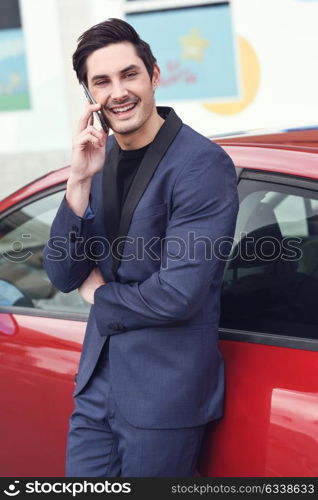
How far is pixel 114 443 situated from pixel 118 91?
0.96 metres

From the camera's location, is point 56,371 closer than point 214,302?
No

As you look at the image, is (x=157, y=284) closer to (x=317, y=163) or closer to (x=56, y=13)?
(x=317, y=163)

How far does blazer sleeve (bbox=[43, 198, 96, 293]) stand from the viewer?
2.14 m

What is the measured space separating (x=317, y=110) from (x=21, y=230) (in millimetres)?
5700

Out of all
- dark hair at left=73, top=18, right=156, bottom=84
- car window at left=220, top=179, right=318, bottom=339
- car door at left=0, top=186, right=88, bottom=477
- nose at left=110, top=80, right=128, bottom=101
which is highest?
dark hair at left=73, top=18, right=156, bottom=84

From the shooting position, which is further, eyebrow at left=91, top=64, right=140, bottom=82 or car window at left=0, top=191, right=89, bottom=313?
car window at left=0, top=191, right=89, bottom=313

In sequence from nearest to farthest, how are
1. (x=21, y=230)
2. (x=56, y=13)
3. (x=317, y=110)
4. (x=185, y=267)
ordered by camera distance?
1. (x=185, y=267)
2. (x=21, y=230)
3. (x=317, y=110)
4. (x=56, y=13)

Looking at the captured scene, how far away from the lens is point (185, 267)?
1961 mm

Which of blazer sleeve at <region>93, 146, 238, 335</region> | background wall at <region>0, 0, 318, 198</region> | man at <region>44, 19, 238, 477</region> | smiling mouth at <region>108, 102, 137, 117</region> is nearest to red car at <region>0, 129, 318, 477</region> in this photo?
man at <region>44, 19, 238, 477</region>

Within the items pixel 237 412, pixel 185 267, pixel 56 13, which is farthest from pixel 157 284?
pixel 56 13

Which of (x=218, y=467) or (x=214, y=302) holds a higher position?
(x=214, y=302)

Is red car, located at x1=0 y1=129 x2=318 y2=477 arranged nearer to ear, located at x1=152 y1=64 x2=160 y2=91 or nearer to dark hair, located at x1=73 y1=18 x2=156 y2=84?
ear, located at x1=152 y1=64 x2=160 y2=91

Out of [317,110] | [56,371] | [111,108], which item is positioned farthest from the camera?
[317,110]

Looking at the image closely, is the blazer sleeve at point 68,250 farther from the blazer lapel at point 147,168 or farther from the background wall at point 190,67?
the background wall at point 190,67
